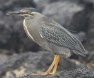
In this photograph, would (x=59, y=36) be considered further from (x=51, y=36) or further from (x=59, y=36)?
(x=51, y=36)

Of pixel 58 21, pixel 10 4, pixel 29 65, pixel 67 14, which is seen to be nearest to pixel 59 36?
pixel 29 65

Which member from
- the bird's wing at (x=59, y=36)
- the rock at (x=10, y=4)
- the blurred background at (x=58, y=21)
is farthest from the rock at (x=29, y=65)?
the rock at (x=10, y=4)

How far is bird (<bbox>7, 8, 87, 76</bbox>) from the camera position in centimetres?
1076

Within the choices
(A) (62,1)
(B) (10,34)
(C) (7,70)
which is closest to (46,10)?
(A) (62,1)

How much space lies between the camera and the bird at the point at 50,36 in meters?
10.8

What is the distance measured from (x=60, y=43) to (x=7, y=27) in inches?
331

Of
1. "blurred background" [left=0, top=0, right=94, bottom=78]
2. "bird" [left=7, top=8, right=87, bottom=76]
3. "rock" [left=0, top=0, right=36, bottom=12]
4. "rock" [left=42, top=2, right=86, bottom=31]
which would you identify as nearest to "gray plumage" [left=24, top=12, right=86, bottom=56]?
"bird" [left=7, top=8, right=87, bottom=76]

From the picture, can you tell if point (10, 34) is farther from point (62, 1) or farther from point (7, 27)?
point (62, 1)

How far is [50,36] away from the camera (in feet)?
36.0

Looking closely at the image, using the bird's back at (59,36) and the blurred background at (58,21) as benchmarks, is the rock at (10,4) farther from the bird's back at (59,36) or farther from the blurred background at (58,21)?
the bird's back at (59,36)

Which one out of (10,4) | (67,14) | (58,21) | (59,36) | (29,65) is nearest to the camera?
(59,36)

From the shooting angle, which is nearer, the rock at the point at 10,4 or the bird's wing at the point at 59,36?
the bird's wing at the point at 59,36

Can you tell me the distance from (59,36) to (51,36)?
0.18 meters

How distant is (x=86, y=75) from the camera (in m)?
9.88
